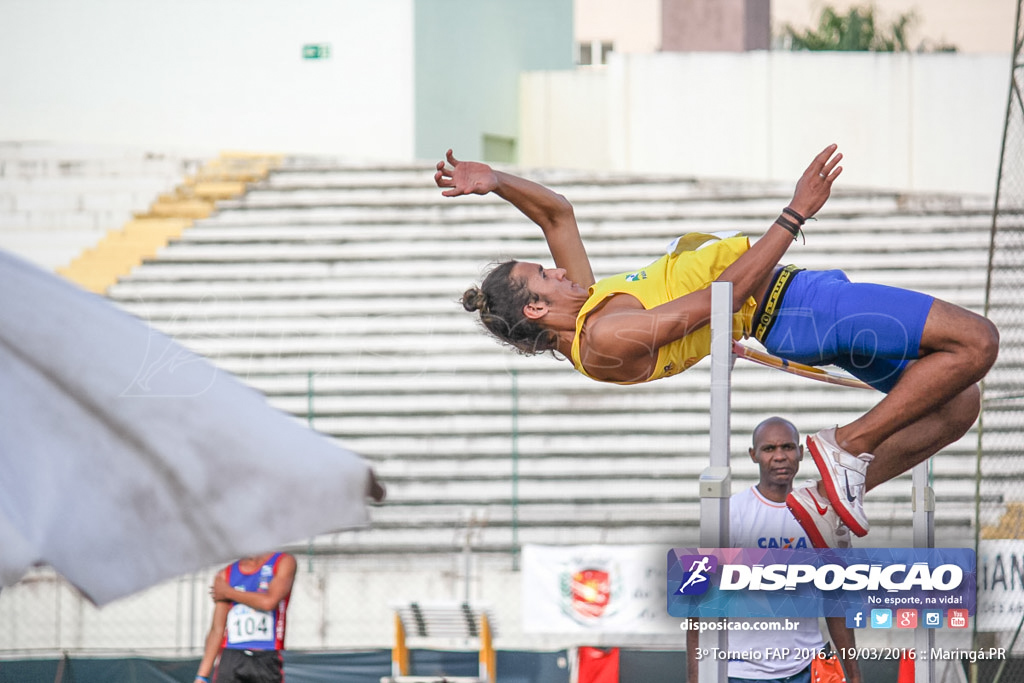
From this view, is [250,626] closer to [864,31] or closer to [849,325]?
[849,325]

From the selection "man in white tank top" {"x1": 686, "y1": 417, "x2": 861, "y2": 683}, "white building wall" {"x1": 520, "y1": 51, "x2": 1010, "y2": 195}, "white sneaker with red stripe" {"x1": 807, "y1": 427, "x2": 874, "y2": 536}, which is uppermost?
"white building wall" {"x1": 520, "y1": 51, "x2": 1010, "y2": 195}

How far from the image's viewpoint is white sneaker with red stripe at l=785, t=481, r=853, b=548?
3273 millimetres

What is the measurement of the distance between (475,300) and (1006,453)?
5726 mm

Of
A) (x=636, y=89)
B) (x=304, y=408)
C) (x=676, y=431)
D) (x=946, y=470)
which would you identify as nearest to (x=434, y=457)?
(x=304, y=408)

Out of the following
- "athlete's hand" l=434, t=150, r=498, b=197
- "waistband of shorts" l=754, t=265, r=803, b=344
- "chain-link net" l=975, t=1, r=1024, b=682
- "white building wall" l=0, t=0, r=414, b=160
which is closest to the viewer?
"waistband of shorts" l=754, t=265, r=803, b=344

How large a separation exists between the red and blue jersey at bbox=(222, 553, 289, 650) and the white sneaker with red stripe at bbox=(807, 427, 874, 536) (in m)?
3.52

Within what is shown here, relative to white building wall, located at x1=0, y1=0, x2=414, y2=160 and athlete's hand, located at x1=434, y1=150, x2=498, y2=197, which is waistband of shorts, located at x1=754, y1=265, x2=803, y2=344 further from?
white building wall, located at x1=0, y1=0, x2=414, y2=160

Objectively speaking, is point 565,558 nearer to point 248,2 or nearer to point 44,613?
point 44,613

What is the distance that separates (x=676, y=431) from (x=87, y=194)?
291 inches

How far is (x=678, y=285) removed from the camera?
349 centimetres

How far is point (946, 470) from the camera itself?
9625 mm

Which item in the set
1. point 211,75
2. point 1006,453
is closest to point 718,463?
point 1006,453

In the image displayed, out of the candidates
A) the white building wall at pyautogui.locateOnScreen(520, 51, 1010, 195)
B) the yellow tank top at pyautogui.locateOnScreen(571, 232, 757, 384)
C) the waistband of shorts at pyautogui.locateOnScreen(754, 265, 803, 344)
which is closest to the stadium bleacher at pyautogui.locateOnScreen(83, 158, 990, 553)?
the white building wall at pyautogui.locateOnScreen(520, 51, 1010, 195)

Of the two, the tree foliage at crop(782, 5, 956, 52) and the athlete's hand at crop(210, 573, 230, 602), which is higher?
the tree foliage at crop(782, 5, 956, 52)
